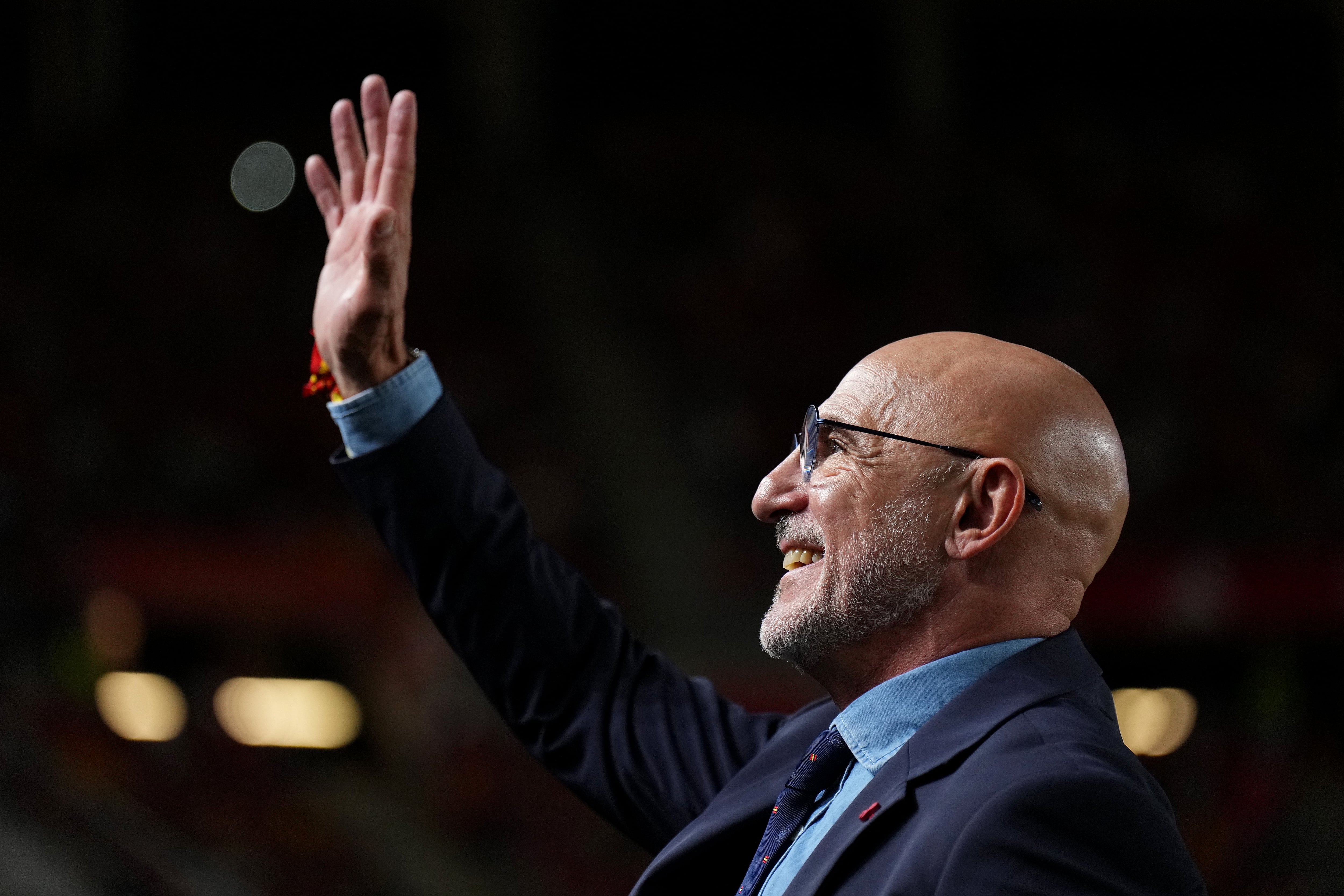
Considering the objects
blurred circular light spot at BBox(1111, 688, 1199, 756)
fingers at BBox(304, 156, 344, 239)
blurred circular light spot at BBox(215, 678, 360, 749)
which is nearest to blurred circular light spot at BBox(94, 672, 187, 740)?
blurred circular light spot at BBox(215, 678, 360, 749)

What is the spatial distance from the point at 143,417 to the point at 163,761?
248 cm

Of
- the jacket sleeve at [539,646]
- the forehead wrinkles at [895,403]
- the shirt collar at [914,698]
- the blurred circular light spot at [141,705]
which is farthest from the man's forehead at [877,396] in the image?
the blurred circular light spot at [141,705]

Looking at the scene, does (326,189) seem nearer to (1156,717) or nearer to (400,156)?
(400,156)

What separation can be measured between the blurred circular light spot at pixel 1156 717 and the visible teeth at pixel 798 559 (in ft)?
20.8

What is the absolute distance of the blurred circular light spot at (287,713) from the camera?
7.80 meters

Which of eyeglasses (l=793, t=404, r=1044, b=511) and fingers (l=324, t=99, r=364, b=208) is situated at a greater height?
fingers (l=324, t=99, r=364, b=208)

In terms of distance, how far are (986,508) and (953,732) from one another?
250mm

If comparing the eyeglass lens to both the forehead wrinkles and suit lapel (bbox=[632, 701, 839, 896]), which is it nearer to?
the forehead wrinkles

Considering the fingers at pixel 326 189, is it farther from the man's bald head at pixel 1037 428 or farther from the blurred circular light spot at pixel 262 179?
the blurred circular light spot at pixel 262 179

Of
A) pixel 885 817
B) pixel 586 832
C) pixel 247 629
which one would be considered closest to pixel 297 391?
pixel 247 629

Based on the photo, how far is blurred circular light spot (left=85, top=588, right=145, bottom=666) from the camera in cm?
766

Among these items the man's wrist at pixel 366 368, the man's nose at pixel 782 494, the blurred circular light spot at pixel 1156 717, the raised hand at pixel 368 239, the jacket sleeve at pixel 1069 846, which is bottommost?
the blurred circular light spot at pixel 1156 717

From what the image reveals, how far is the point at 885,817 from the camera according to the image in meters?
1.35

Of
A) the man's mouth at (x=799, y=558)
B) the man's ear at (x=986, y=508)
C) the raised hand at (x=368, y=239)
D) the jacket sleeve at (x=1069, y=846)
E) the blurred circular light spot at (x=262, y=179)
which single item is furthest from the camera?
the blurred circular light spot at (x=262, y=179)
